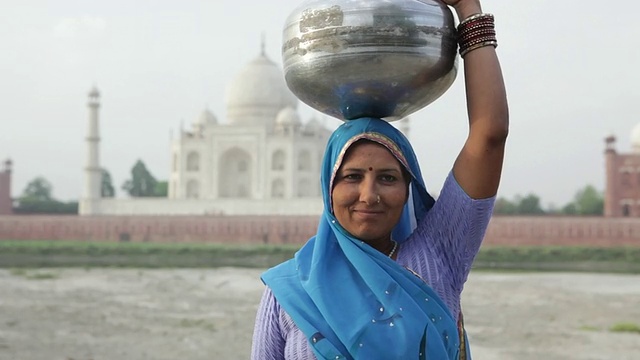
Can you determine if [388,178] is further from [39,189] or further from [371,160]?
[39,189]

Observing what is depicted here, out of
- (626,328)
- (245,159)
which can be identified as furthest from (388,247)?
(245,159)

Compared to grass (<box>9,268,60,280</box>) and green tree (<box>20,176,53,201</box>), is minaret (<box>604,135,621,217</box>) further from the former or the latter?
green tree (<box>20,176,53,201</box>)

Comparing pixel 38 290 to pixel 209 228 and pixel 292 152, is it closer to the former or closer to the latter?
pixel 209 228

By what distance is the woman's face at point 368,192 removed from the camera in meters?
1.14

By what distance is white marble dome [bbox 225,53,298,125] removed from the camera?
25.8 meters

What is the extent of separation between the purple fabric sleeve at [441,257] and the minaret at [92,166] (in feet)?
76.5

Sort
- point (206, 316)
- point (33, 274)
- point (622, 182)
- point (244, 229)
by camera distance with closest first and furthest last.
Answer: point (206, 316) → point (33, 274) → point (244, 229) → point (622, 182)

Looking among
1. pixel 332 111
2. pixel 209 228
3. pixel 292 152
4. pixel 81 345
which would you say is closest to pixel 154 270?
pixel 209 228

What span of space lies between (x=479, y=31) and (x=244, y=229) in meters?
17.9

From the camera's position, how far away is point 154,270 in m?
13.6

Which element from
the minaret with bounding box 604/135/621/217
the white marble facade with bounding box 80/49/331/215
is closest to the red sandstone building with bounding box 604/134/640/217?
the minaret with bounding box 604/135/621/217

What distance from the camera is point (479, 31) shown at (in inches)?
45.4

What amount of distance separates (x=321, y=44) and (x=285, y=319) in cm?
43

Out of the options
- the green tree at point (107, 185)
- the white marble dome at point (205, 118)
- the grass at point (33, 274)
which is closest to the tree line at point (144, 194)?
the green tree at point (107, 185)
